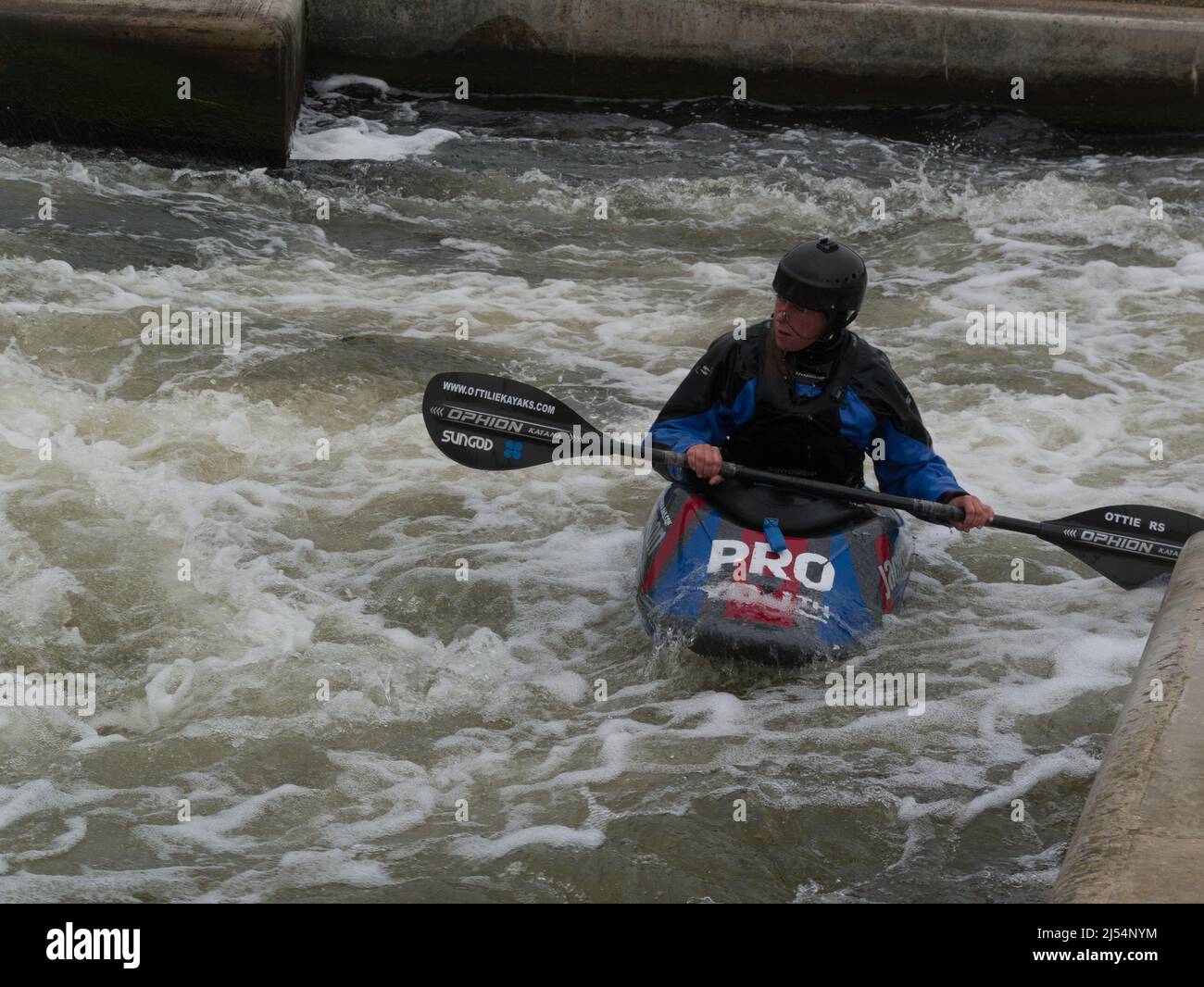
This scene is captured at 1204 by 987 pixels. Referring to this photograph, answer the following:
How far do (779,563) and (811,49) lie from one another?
7383 mm

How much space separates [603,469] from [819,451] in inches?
65.5

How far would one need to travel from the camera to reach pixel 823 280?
423 centimetres

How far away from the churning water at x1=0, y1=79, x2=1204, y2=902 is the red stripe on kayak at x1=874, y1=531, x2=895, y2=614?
0.39ft

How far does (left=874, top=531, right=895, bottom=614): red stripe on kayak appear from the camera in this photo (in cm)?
456

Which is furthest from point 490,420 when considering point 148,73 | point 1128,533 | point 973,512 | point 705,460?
point 148,73

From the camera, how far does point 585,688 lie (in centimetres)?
445

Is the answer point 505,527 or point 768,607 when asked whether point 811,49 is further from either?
point 768,607

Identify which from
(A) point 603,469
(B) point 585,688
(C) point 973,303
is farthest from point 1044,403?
(B) point 585,688

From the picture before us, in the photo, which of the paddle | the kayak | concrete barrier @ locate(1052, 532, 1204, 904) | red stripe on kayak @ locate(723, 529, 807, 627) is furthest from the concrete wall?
concrete barrier @ locate(1052, 532, 1204, 904)

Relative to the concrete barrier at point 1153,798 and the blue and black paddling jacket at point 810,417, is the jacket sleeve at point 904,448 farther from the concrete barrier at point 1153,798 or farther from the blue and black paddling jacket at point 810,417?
the concrete barrier at point 1153,798
